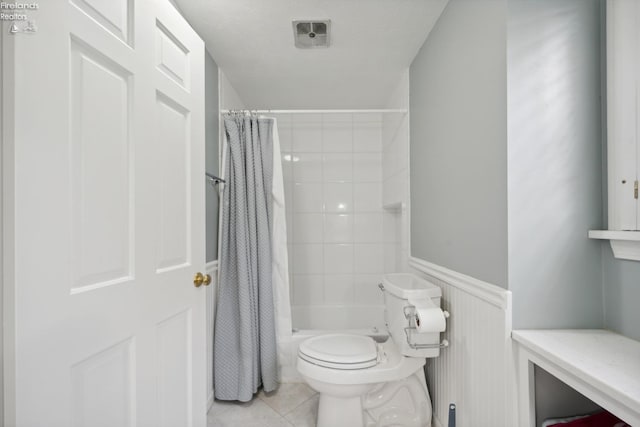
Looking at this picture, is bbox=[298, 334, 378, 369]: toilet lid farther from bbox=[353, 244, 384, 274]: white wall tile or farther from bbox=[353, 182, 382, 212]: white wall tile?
bbox=[353, 182, 382, 212]: white wall tile

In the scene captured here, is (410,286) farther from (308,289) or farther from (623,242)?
(308,289)

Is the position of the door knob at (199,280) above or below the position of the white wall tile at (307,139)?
below

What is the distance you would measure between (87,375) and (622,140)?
5.51ft

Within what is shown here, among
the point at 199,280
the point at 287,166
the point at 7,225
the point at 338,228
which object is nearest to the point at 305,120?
the point at 287,166

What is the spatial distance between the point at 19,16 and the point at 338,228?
8.76ft

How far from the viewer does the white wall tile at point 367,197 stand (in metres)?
3.12

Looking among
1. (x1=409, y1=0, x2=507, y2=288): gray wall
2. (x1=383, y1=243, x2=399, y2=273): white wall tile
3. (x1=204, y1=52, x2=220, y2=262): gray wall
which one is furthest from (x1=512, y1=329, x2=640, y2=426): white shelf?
(x1=383, y1=243, x2=399, y2=273): white wall tile

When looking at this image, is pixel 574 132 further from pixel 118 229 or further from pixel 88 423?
pixel 88 423

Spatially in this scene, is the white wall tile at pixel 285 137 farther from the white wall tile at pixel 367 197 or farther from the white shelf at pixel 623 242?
the white shelf at pixel 623 242

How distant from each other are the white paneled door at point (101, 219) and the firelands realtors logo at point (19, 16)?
0.04 ft

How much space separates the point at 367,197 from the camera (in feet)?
10.2

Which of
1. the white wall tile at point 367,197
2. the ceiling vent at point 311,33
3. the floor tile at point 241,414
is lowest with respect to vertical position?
the floor tile at point 241,414

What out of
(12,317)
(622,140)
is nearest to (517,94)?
(622,140)

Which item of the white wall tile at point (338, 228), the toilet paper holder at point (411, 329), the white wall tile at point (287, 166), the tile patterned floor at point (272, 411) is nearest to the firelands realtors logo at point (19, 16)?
the toilet paper holder at point (411, 329)
